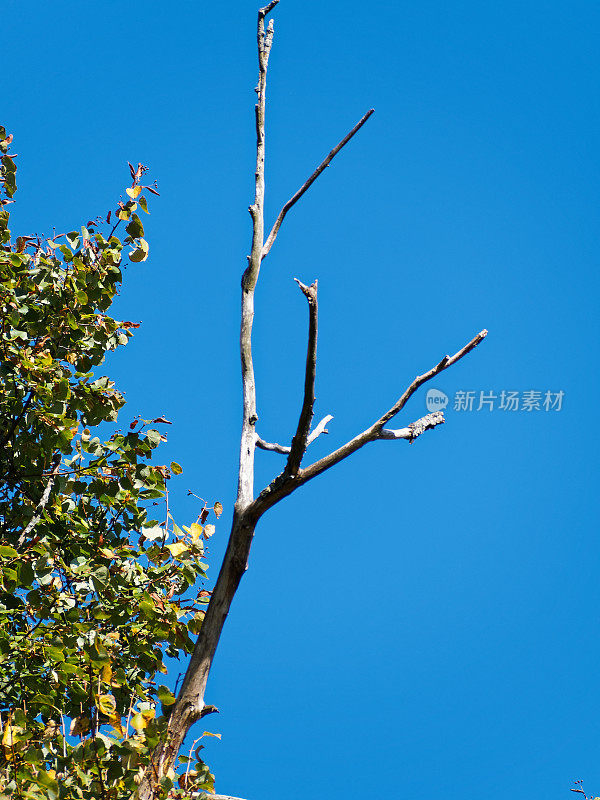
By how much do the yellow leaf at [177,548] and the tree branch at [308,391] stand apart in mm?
967

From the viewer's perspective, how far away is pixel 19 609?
136 inches

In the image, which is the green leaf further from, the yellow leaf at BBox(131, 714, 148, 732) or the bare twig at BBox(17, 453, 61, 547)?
the bare twig at BBox(17, 453, 61, 547)

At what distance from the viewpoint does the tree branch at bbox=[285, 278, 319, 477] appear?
243 centimetres

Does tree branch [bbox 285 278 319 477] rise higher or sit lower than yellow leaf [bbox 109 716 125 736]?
higher

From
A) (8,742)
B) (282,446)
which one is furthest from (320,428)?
(8,742)

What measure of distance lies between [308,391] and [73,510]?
166 centimetres

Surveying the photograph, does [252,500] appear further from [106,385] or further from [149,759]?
[106,385]

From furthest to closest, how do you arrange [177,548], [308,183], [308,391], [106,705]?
[177,548] → [308,183] → [106,705] → [308,391]

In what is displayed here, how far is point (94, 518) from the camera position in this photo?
3.78 m

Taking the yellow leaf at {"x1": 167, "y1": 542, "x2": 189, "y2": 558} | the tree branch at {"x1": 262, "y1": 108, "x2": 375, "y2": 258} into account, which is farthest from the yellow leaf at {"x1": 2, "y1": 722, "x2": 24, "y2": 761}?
the tree branch at {"x1": 262, "y1": 108, "x2": 375, "y2": 258}

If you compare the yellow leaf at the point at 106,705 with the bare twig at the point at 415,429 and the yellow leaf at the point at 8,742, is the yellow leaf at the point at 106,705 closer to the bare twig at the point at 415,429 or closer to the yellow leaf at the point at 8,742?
the yellow leaf at the point at 8,742

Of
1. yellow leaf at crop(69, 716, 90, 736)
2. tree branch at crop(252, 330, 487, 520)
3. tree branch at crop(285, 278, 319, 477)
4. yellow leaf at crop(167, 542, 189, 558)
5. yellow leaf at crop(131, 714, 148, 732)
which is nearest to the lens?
tree branch at crop(285, 278, 319, 477)

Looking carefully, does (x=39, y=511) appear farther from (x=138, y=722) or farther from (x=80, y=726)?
Result: (x=138, y=722)

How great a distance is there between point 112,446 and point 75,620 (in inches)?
31.5
